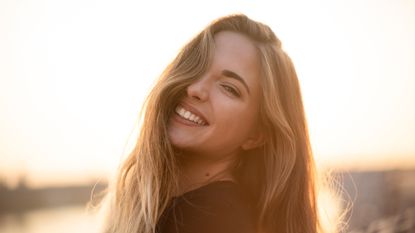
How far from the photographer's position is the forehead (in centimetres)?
304

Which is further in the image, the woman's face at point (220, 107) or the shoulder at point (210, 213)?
the woman's face at point (220, 107)

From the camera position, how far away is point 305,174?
3.12m

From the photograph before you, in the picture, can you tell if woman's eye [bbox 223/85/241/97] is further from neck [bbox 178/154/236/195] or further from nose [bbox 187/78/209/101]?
neck [bbox 178/154/236/195]

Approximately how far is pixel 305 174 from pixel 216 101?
60cm

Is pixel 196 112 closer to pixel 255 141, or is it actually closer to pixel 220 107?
pixel 220 107

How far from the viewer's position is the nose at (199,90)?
295 cm

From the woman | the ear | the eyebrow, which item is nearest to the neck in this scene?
the woman

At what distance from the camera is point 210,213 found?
8.57 feet

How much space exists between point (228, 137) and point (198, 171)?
227mm

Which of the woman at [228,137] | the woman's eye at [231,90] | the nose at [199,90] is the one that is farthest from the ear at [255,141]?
the nose at [199,90]

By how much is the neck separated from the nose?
1.06 ft

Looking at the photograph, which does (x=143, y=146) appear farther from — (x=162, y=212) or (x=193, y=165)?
(x=162, y=212)

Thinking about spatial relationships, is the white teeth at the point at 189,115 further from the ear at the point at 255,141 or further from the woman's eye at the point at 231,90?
the ear at the point at 255,141

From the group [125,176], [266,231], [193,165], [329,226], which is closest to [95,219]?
[125,176]
